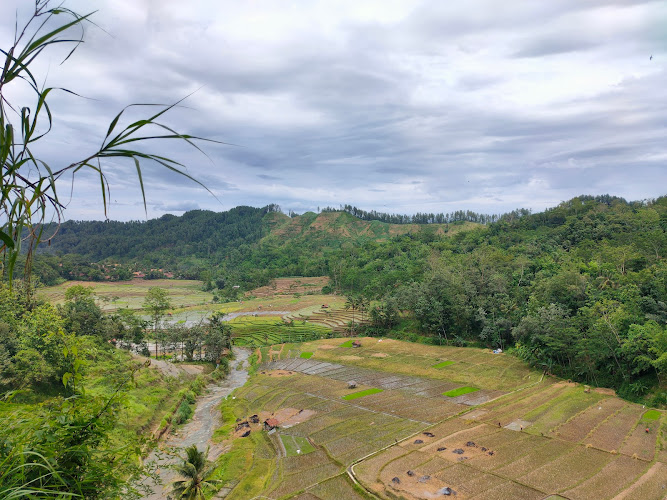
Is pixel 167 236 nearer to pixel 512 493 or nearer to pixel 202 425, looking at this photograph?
pixel 202 425

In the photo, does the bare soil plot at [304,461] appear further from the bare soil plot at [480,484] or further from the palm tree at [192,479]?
the bare soil plot at [480,484]

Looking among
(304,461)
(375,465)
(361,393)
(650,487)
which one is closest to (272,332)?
(361,393)

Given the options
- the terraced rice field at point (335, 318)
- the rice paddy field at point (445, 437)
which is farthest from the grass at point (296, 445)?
the terraced rice field at point (335, 318)

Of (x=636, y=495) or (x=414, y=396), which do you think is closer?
(x=636, y=495)

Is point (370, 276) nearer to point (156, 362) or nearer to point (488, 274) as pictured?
point (488, 274)

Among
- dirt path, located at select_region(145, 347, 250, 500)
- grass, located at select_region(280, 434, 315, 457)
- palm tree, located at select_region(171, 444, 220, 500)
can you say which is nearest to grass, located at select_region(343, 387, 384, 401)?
grass, located at select_region(280, 434, 315, 457)

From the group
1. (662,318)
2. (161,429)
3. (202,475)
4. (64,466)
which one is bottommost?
(161,429)

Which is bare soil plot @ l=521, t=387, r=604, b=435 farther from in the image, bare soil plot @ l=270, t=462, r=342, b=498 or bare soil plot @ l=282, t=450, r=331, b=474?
bare soil plot @ l=282, t=450, r=331, b=474

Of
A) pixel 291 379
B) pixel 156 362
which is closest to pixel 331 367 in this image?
pixel 291 379
